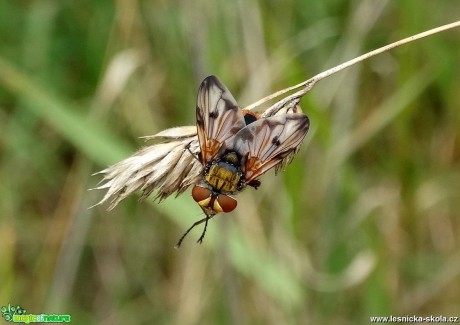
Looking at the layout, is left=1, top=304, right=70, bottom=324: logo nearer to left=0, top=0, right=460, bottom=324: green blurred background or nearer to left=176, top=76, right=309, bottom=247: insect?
left=0, top=0, right=460, bottom=324: green blurred background

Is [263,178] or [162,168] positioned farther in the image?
[263,178]

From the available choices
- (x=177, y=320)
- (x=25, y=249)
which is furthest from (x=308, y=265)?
(x=25, y=249)

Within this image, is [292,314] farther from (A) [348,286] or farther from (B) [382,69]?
(B) [382,69]

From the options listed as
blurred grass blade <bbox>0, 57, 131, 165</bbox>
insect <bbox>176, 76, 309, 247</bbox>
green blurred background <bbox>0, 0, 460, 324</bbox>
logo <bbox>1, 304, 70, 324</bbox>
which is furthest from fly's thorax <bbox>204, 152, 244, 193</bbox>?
logo <bbox>1, 304, 70, 324</bbox>

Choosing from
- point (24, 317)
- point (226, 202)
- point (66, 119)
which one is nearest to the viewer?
point (226, 202)

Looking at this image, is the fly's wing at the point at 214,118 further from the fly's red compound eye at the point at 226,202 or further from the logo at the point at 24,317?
the logo at the point at 24,317

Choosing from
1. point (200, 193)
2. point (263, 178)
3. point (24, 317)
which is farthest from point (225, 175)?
point (24, 317)

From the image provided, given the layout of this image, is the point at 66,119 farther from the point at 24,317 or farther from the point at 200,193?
the point at 200,193
